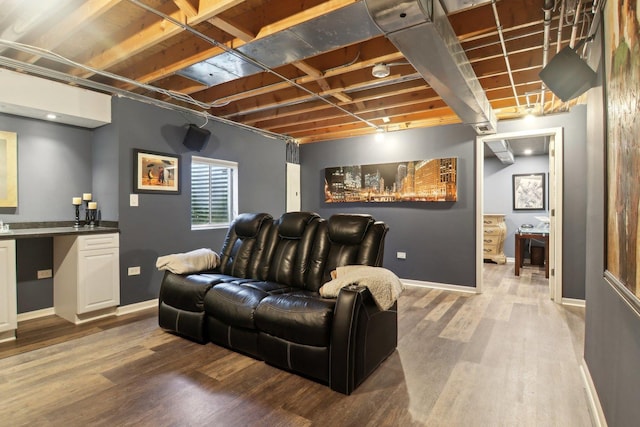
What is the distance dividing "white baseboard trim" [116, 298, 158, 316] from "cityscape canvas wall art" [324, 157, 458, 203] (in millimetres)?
3242

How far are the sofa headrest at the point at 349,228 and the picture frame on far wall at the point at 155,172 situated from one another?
235 centimetres

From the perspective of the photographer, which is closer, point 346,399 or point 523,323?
point 346,399

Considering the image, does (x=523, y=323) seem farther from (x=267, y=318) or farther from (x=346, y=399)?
(x=267, y=318)

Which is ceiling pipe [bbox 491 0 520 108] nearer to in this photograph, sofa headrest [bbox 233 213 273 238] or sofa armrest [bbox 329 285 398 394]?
sofa armrest [bbox 329 285 398 394]

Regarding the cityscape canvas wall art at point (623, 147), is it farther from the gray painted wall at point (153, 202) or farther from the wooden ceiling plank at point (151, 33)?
the gray painted wall at point (153, 202)

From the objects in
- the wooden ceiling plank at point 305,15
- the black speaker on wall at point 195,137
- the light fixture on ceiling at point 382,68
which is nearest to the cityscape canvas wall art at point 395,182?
the light fixture on ceiling at point 382,68

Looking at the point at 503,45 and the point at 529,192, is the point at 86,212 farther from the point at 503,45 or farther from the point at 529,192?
the point at 529,192

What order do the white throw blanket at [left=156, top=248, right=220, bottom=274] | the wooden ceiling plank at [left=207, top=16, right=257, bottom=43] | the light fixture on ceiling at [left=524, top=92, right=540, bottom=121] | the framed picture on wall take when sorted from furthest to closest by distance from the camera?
the framed picture on wall
the light fixture on ceiling at [left=524, top=92, right=540, bottom=121]
the white throw blanket at [left=156, top=248, right=220, bottom=274]
the wooden ceiling plank at [left=207, top=16, right=257, bottom=43]

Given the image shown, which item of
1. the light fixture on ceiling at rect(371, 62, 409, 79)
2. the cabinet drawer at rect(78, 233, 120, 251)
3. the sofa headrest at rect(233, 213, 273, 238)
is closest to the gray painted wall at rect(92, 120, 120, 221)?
the cabinet drawer at rect(78, 233, 120, 251)

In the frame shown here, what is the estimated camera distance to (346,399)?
6.81ft

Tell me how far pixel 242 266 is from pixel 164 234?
1.40m

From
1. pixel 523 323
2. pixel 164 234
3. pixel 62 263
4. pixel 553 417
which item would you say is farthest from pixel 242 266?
pixel 523 323

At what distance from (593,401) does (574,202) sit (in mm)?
2917

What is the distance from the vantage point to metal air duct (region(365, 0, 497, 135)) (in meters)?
1.82
